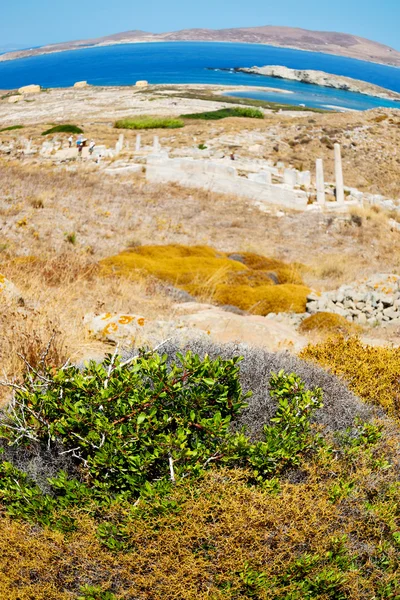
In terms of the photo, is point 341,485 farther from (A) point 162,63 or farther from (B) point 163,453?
Result: (A) point 162,63

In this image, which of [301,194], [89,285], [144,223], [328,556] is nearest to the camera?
[328,556]

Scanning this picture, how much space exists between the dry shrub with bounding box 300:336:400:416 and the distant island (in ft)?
400

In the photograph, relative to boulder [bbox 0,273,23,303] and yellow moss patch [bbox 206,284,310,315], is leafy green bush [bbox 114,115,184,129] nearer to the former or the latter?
yellow moss patch [bbox 206,284,310,315]

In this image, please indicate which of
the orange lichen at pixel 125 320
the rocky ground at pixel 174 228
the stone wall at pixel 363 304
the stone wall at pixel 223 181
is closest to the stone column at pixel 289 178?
the stone wall at pixel 223 181

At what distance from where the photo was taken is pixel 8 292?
6.72 m

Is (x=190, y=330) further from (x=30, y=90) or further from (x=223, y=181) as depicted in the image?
(x=30, y=90)

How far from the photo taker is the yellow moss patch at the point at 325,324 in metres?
8.79

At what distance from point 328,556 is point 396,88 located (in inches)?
6836

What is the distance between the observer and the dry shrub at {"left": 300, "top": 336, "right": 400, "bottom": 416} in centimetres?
474

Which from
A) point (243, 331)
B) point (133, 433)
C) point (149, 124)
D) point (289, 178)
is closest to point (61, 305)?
point (243, 331)

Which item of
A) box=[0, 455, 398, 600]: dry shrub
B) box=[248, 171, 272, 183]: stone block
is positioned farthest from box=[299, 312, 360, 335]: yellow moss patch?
box=[248, 171, 272, 183]: stone block

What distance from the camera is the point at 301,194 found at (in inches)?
969

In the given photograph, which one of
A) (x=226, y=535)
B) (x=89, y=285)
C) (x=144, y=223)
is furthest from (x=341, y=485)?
(x=144, y=223)

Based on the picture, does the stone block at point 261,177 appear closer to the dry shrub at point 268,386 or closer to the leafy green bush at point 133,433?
the dry shrub at point 268,386
